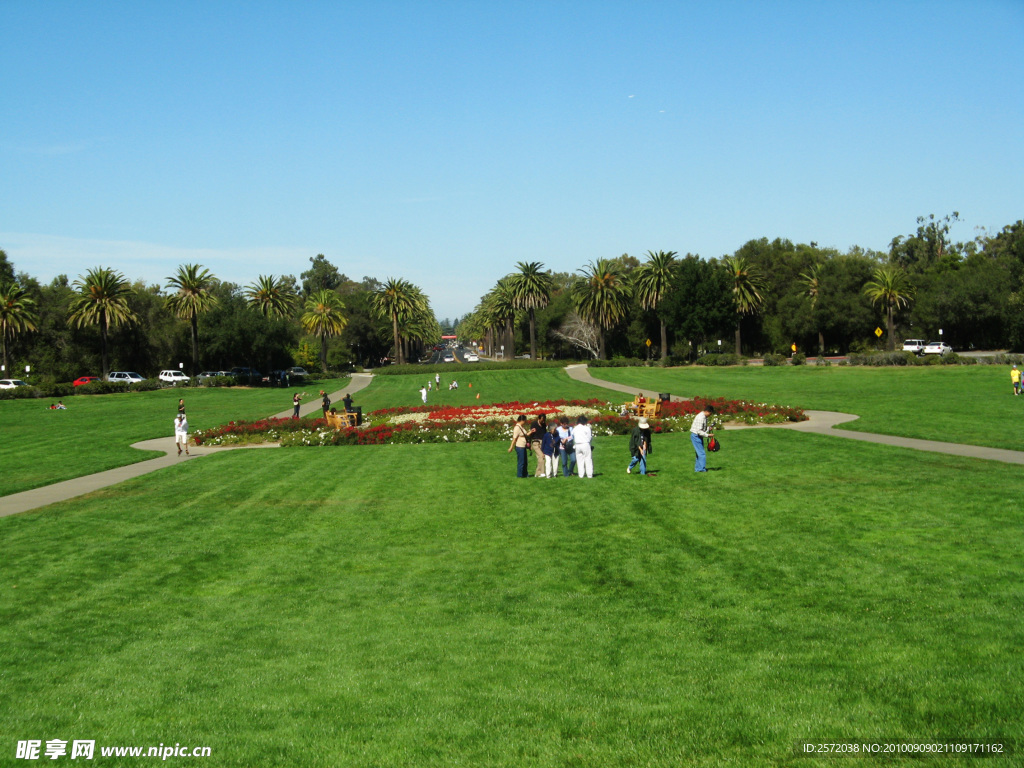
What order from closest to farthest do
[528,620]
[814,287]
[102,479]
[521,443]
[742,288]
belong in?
[528,620] → [521,443] → [102,479] → [742,288] → [814,287]

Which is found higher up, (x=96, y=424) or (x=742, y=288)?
(x=742, y=288)

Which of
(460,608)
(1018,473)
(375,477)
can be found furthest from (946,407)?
(460,608)

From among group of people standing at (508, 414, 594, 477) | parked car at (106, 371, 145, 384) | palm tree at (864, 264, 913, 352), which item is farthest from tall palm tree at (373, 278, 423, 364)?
group of people standing at (508, 414, 594, 477)

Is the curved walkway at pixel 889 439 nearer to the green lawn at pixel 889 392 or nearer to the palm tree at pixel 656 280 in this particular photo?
the green lawn at pixel 889 392

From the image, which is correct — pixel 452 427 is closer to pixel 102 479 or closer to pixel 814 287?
pixel 102 479

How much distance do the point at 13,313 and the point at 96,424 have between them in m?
40.9

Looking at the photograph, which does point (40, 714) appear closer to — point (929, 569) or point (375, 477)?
point (929, 569)

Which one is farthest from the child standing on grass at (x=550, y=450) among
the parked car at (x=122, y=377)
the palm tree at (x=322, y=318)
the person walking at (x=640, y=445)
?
the palm tree at (x=322, y=318)

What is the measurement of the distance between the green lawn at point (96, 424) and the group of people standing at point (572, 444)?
41.3 ft

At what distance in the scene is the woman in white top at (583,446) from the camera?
19453 millimetres

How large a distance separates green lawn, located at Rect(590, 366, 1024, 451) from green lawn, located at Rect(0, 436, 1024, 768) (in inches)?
391

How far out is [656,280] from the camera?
10262 cm

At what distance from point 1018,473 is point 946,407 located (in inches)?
720

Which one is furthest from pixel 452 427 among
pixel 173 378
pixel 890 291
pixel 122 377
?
pixel 890 291
